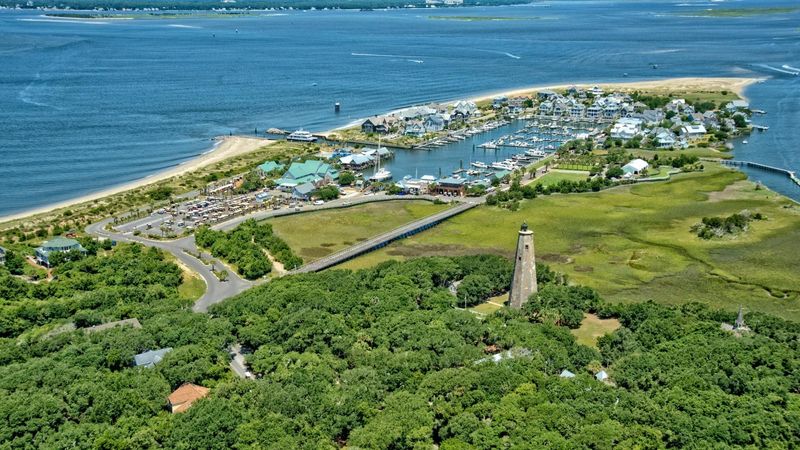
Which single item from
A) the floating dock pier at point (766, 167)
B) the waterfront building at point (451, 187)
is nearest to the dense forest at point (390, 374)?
the waterfront building at point (451, 187)

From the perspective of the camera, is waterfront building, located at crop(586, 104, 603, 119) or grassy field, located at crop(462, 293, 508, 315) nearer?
grassy field, located at crop(462, 293, 508, 315)

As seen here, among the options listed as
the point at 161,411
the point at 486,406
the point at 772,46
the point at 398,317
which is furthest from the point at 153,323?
the point at 772,46

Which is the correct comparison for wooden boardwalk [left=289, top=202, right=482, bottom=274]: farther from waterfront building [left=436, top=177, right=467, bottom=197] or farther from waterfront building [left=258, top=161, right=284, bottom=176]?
waterfront building [left=258, top=161, right=284, bottom=176]

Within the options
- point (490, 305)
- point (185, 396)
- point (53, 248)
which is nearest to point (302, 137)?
point (53, 248)

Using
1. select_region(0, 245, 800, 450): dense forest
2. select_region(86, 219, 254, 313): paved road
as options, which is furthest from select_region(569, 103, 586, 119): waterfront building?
select_region(0, 245, 800, 450): dense forest

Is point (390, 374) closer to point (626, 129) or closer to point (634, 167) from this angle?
point (634, 167)
